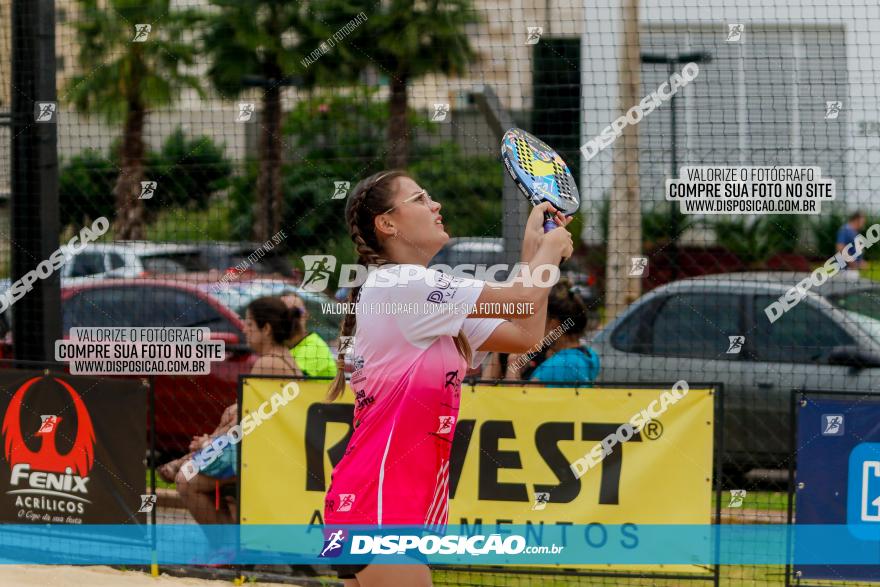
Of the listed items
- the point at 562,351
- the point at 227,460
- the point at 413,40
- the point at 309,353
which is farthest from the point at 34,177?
the point at 413,40

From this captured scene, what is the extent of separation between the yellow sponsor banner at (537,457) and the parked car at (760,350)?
228 centimetres

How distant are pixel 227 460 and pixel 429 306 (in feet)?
12.3

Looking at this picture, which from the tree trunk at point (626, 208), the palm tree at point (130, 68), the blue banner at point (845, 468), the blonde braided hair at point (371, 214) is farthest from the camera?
the palm tree at point (130, 68)

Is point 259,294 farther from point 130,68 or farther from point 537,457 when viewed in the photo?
point 130,68

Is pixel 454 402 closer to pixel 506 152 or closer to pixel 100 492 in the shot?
pixel 506 152

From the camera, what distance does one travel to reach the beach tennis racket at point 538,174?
3.38 m

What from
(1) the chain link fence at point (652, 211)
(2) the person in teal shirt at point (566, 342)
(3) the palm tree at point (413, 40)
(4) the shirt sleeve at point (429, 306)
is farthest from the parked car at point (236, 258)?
(4) the shirt sleeve at point (429, 306)

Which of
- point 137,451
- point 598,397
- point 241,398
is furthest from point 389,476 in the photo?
point 137,451

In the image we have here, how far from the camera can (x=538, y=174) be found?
11.5ft

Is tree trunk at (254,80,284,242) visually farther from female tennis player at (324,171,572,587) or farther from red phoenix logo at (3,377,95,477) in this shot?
female tennis player at (324,171,572,587)

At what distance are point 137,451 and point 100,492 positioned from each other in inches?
13.9

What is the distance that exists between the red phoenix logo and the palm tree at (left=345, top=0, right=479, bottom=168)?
549 inches

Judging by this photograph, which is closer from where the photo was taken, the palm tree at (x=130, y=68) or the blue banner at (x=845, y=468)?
the blue banner at (x=845, y=468)

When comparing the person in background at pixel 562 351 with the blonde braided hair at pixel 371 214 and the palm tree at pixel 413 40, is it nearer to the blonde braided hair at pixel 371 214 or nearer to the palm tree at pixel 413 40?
the blonde braided hair at pixel 371 214
